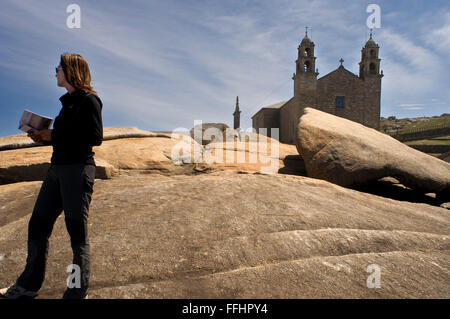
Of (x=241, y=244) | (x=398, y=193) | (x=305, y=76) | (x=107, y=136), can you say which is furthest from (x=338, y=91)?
(x=241, y=244)

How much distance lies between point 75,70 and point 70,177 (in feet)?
2.90

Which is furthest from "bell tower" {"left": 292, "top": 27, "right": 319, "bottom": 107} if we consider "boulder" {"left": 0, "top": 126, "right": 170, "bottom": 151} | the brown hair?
the brown hair

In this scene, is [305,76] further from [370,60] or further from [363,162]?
[363,162]

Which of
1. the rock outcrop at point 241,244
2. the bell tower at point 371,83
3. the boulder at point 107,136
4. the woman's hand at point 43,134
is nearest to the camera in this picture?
the woman's hand at point 43,134

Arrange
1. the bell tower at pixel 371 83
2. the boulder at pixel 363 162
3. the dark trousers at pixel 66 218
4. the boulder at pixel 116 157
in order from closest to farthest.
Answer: the dark trousers at pixel 66 218, the boulder at pixel 116 157, the boulder at pixel 363 162, the bell tower at pixel 371 83

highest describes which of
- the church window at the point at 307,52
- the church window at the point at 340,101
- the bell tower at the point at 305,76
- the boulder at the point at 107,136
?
the church window at the point at 307,52

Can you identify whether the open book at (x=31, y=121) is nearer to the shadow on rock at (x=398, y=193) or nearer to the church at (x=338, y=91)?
the shadow on rock at (x=398, y=193)

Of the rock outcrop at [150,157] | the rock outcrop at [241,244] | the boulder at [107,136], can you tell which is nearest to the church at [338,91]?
the rock outcrop at [150,157]

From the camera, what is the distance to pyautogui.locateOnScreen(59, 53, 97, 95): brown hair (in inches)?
87.0

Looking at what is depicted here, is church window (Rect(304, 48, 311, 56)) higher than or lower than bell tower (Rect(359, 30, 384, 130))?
higher

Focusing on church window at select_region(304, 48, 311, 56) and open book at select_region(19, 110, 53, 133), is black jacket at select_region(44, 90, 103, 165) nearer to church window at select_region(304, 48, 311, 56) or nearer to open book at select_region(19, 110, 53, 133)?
open book at select_region(19, 110, 53, 133)

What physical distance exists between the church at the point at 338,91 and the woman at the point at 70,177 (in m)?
25.6

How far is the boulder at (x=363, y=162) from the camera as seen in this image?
5508 mm

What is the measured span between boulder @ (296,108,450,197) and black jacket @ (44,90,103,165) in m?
4.75
